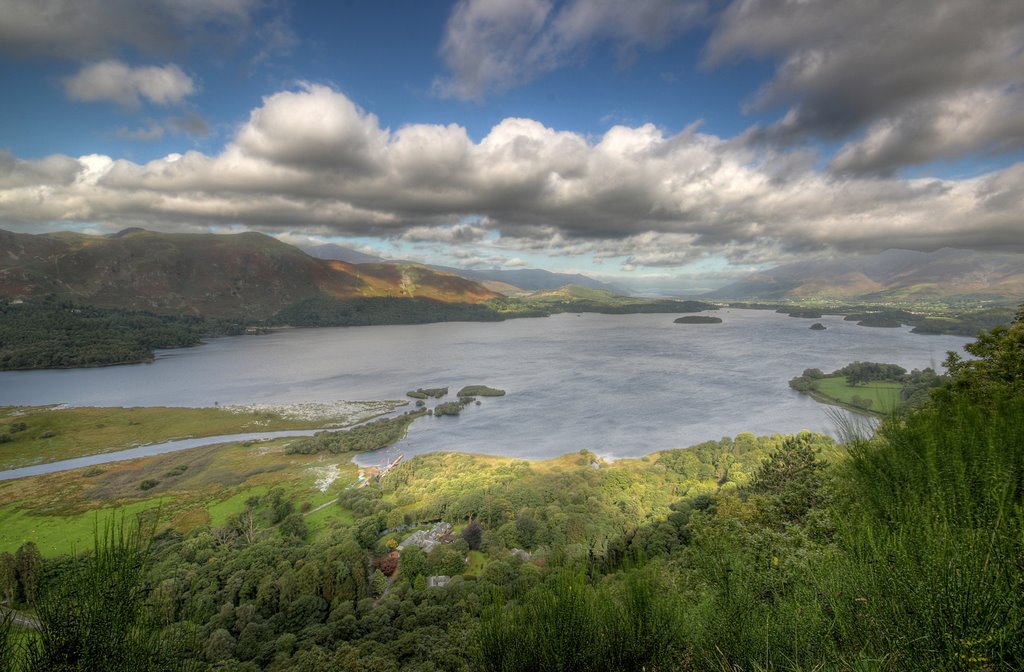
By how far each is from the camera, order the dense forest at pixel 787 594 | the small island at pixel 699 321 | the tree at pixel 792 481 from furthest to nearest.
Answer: the small island at pixel 699 321 → the tree at pixel 792 481 → the dense forest at pixel 787 594

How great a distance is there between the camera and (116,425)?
167 ft

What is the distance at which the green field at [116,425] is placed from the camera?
44.5 meters

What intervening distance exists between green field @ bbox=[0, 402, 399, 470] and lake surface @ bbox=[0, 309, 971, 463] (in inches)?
221

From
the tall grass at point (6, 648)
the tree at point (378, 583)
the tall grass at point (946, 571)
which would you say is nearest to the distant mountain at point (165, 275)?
the tree at point (378, 583)

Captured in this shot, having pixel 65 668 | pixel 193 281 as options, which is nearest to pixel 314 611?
pixel 65 668

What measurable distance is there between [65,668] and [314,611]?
811 inches

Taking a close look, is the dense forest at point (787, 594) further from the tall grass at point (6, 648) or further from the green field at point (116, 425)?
the green field at point (116, 425)

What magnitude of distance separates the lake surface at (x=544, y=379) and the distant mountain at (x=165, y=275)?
132ft

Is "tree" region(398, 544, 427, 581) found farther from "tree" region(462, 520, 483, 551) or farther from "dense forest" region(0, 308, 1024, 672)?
"dense forest" region(0, 308, 1024, 672)

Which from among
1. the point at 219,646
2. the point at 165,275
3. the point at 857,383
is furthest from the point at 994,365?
the point at 165,275

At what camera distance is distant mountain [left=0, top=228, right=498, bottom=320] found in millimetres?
133125

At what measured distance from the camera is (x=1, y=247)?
133750mm

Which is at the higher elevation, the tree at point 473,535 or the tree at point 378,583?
the tree at point 473,535

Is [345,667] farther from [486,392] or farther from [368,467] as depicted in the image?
[486,392]
